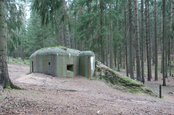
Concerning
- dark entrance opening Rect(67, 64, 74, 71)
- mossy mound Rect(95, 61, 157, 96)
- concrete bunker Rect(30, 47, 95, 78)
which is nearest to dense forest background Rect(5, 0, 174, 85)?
concrete bunker Rect(30, 47, 95, 78)

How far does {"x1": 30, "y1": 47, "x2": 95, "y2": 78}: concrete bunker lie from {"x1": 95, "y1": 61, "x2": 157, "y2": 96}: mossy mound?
0.50 m

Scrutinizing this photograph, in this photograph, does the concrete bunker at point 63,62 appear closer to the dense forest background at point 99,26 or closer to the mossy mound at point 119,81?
the mossy mound at point 119,81

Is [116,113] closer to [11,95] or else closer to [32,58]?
[11,95]

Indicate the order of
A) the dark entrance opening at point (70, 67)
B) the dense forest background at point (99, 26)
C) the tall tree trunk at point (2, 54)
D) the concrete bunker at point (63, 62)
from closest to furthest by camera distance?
1. the tall tree trunk at point (2, 54)
2. the dense forest background at point (99, 26)
3. the concrete bunker at point (63, 62)
4. the dark entrance opening at point (70, 67)

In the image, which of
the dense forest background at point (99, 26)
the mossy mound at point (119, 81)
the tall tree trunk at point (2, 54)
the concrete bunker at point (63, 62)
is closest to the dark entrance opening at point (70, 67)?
the concrete bunker at point (63, 62)

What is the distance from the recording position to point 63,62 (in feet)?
58.0

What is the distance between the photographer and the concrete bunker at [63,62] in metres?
17.4

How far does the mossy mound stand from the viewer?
1652cm

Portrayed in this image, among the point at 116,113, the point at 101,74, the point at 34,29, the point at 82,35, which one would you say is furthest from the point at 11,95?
the point at 34,29

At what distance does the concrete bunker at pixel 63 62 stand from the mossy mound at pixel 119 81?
0.50 meters

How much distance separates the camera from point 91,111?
25.8ft

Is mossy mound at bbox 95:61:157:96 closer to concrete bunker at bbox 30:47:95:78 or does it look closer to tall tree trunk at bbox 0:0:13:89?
concrete bunker at bbox 30:47:95:78

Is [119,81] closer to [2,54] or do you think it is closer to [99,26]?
[2,54]

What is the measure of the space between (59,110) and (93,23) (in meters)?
21.1
